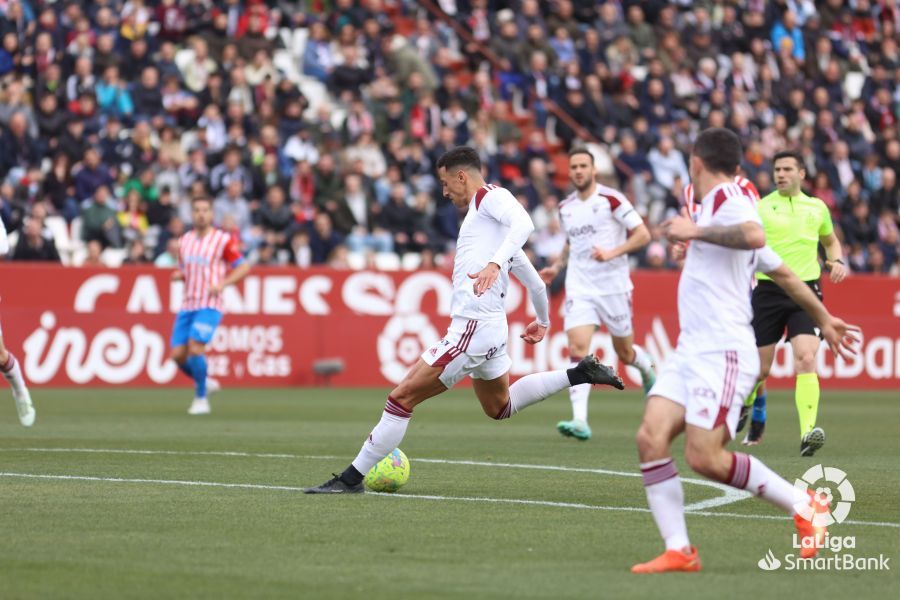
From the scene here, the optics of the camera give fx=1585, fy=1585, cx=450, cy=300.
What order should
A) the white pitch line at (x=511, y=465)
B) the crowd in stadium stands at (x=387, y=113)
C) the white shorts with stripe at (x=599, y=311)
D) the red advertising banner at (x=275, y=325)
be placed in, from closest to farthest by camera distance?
the white pitch line at (x=511, y=465)
the white shorts with stripe at (x=599, y=311)
the red advertising banner at (x=275, y=325)
the crowd in stadium stands at (x=387, y=113)

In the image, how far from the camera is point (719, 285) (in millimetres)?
7516

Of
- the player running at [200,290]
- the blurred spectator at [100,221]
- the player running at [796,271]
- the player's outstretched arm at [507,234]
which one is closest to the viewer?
the player's outstretched arm at [507,234]

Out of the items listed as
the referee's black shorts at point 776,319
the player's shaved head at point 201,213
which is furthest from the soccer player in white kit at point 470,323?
the player's shaved head at point 201,213

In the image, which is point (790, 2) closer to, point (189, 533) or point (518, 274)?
point (518, 274)

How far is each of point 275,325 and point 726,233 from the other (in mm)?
16798

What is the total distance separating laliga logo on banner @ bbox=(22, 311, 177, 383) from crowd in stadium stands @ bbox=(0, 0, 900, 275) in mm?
1380

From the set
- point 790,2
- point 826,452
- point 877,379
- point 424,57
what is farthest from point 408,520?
point 790,2

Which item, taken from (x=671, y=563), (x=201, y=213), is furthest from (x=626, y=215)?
(x=671, y=563)

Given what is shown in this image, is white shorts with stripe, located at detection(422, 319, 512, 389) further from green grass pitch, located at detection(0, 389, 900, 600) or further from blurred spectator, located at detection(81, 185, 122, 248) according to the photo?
blurred spectator, located at detection(81, 185, 122, 248)

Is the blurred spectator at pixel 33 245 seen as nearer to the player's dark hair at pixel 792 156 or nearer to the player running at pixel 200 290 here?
the player running at pixel 200 290

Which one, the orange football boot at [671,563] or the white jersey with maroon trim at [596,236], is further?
the white jersey with maroon trim at [596,236]

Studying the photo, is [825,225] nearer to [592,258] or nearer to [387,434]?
[592,258]

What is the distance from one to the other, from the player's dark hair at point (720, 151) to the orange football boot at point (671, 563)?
185 cm

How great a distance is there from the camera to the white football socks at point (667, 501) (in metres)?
7.20
